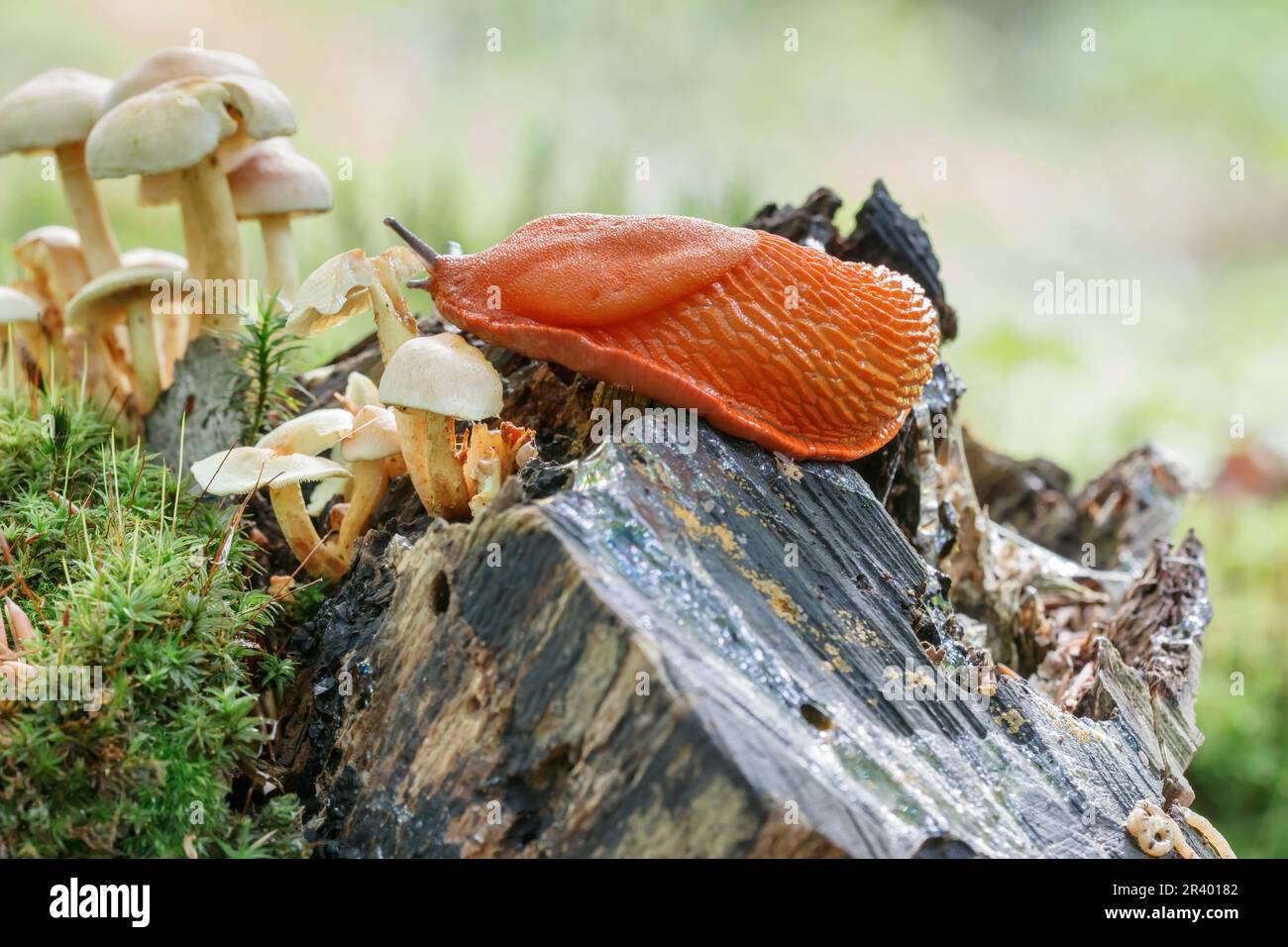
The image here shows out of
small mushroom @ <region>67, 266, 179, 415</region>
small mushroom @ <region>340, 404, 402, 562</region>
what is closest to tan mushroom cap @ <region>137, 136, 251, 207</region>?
small mushroom @ <region>67, 266, 179, 415</region>

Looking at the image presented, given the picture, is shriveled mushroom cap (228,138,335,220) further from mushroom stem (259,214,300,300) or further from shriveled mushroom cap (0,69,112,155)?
shriveled mushroom cap (0,69,112,155)

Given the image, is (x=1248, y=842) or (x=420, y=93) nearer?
(x=1248, y=842)

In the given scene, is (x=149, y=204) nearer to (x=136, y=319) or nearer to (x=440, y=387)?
(x=136, y=319)
